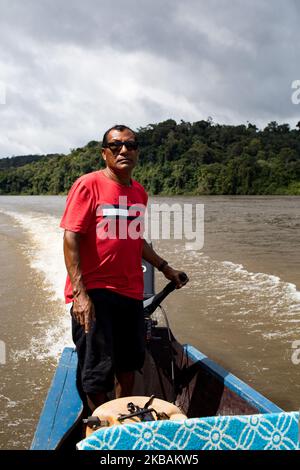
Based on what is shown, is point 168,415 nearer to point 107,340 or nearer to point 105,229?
point 107,340

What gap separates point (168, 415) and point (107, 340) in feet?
1.68

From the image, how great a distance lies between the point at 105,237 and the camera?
2.24 m

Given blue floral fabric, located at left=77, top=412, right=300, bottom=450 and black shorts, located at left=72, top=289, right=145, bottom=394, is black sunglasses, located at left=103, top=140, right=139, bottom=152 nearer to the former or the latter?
black shorts, located at left=72, top=289, right=145, bottom=394

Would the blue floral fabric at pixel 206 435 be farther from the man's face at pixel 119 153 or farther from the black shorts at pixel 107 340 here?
the man's face at pixel 119 153

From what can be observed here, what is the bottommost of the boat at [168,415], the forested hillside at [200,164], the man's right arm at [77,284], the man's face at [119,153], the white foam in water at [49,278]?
the white foam in water at [49,278]

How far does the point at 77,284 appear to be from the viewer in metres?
2.19

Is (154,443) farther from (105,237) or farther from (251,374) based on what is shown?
(251,374)

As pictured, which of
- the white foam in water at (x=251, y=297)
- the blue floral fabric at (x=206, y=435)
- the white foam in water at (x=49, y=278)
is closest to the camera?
the blue floral fabric at (x=206, y=435)

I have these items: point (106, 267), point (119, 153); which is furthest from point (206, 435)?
point (119, 153)

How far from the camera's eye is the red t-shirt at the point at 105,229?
218 cm

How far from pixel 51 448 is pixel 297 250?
10.2m

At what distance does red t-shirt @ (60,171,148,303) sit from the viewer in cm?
218

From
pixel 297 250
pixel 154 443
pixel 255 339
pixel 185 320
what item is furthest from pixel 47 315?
pixel 297 250

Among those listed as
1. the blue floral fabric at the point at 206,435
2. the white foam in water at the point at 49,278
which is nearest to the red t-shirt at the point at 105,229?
the blue floral fabric at the point at 206,435
